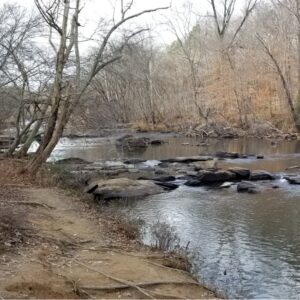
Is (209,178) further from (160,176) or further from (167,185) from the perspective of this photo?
(160,176)

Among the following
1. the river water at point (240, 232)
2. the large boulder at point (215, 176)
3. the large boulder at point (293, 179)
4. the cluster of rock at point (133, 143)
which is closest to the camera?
the river water at point (240, 232)

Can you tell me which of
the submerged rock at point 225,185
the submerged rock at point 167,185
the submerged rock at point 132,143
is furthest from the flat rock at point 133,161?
the submerged rock at point 225,185

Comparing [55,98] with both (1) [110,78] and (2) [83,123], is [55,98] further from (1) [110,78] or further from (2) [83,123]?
(1) [110,78]

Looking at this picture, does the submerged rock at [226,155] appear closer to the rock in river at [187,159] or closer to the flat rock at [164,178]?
the rock in river at [187,159]

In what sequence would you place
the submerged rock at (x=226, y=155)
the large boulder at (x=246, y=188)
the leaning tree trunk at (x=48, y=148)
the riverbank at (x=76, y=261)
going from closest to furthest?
the riverbank at (x=76, y=261), the leaning tree trunk at (x=48, y=148), the large boulder at (x=246, y=188), the submerged rock at (x=226, y=155)

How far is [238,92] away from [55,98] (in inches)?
1254

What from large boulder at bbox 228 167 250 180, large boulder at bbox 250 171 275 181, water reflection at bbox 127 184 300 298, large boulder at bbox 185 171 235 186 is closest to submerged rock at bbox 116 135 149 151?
large boulder at bbox 228 167 250 180

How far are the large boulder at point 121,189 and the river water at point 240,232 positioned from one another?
0.60 m

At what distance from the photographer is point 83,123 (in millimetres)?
19938

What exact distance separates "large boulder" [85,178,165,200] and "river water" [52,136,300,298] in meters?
0.60

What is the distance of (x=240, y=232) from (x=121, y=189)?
6056 mm

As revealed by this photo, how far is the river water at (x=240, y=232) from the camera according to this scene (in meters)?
9.01

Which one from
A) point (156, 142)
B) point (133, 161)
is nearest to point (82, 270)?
point (133, 161)

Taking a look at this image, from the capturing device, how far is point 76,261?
7.77 meters
